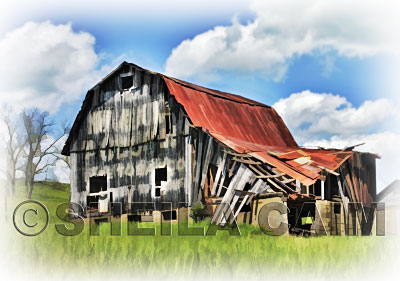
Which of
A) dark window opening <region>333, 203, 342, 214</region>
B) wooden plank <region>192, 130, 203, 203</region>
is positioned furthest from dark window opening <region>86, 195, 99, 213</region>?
dark window opening <region>333, 203, 342, 214</region>

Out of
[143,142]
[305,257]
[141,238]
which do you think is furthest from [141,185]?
[305,257]

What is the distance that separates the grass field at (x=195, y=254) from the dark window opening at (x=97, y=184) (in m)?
10.2

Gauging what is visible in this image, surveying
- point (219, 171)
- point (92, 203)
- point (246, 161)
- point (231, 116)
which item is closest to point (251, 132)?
point (231, 116)

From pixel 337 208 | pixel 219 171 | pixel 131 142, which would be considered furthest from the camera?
pixel 131 142

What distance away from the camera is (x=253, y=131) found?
2733 cm

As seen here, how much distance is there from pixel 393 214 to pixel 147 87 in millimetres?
12367

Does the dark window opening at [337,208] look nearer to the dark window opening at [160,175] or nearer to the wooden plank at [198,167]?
the wooden plank at [198,167]

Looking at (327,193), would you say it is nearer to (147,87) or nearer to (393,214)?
(393,214)

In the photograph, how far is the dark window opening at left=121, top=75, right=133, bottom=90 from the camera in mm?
24984

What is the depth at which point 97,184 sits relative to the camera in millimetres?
26297

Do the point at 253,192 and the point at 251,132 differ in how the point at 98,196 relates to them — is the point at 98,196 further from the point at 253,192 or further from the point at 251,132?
the point at 253,192

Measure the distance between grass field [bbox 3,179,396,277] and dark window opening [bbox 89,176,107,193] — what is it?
10155 millimetres

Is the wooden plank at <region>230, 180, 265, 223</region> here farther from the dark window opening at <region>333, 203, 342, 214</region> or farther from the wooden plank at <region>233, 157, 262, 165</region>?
the dark window opening at <region>333, 203, 342, 214</region>

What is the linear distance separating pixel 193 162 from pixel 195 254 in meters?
11.2
